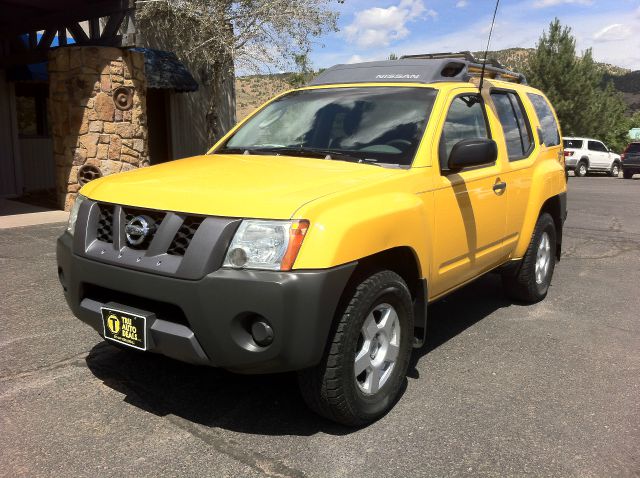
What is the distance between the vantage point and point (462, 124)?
4.21 meters

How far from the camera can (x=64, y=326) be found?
4723mm

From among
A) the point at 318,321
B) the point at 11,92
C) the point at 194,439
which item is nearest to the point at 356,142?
the point at 318,321

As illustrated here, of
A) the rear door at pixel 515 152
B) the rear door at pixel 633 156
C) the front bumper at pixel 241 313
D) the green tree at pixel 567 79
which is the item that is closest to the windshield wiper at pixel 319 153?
the front bumper at pixel 241 313

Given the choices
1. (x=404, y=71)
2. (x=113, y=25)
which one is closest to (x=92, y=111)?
(x=113, y=25)

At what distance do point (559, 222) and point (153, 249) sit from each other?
435cm

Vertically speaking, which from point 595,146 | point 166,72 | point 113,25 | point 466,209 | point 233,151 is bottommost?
point 595,146

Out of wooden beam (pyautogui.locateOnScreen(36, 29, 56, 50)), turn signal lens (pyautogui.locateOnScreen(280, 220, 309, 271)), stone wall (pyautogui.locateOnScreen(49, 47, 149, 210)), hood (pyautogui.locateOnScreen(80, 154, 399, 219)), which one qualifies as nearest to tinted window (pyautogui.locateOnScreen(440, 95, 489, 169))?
hood (pyautogui.locateOnScreen(80, 154, 399, 219))

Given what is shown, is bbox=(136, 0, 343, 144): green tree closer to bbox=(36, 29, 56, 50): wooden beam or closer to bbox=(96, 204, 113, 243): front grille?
bbox=(36, 29, 56, 50): wooden beam

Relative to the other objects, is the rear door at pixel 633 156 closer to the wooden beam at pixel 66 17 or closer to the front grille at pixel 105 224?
the wooden beam at pixel 66 17

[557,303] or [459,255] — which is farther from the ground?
[459,255]

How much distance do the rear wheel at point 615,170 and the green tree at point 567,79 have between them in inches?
207

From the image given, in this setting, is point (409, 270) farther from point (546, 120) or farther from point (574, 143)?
point (574, 143)

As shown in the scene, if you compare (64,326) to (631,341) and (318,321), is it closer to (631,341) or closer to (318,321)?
(318,321)

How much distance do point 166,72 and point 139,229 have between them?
1229 cm
